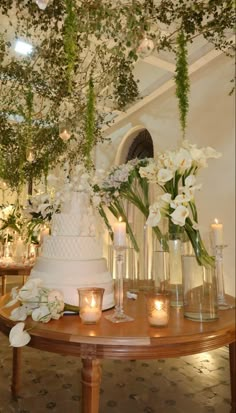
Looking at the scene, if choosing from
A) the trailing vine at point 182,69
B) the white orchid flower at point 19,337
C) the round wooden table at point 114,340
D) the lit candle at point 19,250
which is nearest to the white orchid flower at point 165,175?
the round wooden table at point 114,340

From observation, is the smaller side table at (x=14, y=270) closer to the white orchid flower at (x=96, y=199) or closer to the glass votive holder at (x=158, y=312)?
the white orchid flower at (x=96, y=199)

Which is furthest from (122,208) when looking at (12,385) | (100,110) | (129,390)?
(100,110)

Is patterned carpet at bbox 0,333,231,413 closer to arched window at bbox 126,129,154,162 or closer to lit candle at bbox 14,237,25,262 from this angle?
lit candle at bbox 14,237,25,262

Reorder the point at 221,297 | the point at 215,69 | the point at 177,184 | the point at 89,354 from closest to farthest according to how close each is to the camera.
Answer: the point at 89,354
the point at 177,184
the point at 221,297
the point at 215,69

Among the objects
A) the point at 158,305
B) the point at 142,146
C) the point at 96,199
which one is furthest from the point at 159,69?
the point at 158,305

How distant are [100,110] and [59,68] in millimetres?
1807

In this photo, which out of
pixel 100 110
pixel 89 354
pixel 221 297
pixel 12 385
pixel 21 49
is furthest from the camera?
pixel 100 110

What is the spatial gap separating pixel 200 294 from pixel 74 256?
1.92 ft

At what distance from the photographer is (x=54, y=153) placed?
552 cm

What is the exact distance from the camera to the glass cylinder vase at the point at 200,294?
1293 mm

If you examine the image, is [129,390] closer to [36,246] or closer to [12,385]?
[12,385]

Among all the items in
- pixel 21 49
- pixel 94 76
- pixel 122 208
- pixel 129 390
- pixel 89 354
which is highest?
pixel 21 49

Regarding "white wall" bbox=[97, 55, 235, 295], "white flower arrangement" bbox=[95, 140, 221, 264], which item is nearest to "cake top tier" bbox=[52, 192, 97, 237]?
"white flower arrangement" bbox=[95, 140, 221, 264]

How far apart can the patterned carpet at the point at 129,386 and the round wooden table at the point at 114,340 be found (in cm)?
79
